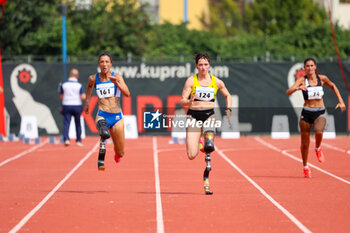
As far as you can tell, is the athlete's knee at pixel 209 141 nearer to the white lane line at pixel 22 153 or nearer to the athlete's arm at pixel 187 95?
the athlete's arm at pixel 187 95

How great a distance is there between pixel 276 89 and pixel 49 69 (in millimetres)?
7504

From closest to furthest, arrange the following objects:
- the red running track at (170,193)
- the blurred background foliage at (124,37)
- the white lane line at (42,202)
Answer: the white lane line at (42,202) → the red running track at (170,193) → the blurred background foliage at (124,37)

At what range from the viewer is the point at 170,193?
12.2 m

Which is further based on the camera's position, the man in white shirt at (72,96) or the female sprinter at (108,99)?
the man in white shirt at (72,96)

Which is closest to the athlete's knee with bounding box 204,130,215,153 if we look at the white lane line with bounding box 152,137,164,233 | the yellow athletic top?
the yellow athletic top

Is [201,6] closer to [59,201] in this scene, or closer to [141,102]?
[141,102]

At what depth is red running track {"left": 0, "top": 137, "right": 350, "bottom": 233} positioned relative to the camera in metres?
9.34

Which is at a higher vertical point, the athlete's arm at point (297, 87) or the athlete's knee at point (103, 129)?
the athlete's arm at point (297, 87)

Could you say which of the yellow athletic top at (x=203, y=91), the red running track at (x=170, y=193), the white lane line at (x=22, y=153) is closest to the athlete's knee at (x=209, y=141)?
the yellow athletic top at (x=203, y=91)

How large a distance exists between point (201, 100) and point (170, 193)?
1.58 m

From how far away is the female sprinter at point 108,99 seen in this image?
1193cm

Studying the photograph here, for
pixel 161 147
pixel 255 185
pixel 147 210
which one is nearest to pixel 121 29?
pixel 161 147

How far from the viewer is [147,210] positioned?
10.4 m

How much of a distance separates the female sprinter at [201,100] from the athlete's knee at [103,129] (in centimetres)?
125
